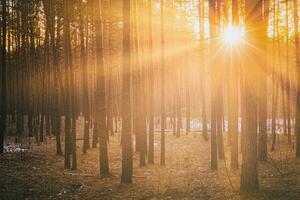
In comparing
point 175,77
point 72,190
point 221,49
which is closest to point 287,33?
point 221,49

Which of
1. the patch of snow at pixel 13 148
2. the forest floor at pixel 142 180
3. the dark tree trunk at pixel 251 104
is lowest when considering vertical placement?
the forest floor at pixel 142 180

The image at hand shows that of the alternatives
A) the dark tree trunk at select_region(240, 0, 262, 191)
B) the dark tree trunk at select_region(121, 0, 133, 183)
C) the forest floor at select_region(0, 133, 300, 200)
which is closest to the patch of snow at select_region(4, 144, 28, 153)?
the forest floor at select_region(0, 133, 300, 200)

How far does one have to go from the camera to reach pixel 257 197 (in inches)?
373

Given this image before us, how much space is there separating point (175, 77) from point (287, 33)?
20820 millimetres

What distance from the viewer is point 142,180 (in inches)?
536

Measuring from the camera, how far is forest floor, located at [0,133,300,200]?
1078cm

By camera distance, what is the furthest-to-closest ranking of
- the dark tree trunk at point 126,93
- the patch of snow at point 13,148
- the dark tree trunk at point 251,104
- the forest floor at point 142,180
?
1. the patch of snow at point 13,148
2. the dark tree trunk at point 126,93
3. the forest floor at point 142,180
4. the dark tree trunk at point 251,104

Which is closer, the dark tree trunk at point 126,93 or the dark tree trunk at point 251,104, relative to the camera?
the dark tree trunk at point 251,104

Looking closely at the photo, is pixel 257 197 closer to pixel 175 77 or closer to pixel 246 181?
pixel 246 181

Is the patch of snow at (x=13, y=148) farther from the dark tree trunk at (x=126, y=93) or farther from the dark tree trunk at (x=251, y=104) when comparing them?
the dark tree trunk at (x=251, y=104)

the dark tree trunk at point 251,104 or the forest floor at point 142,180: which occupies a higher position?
the dark tree trunk at point 251,104

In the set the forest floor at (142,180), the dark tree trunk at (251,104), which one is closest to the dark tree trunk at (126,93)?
the forest floor at (142,180)

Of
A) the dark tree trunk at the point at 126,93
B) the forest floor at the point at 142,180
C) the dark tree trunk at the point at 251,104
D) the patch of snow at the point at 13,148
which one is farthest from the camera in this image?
the patch of snow at the point at 13,148

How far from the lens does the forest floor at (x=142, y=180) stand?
424 inches
